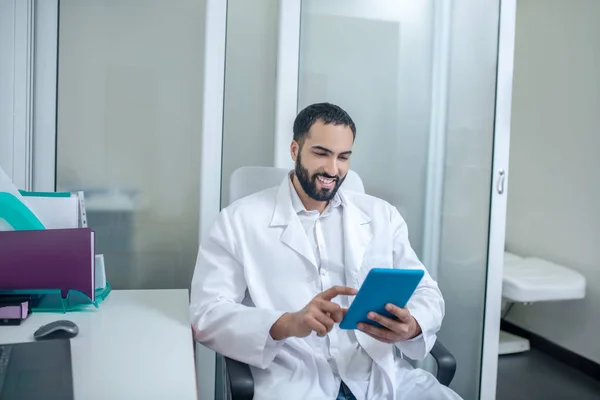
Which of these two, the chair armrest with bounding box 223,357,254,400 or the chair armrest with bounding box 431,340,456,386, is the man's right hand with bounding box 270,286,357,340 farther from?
the chair armrest with bounding box 431,340,456,386

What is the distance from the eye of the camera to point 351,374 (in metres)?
1.47

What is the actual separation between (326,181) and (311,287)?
1.02 feet

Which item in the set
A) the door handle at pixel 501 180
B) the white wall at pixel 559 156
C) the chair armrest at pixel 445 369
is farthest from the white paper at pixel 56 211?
the white wall at pixel 559 156

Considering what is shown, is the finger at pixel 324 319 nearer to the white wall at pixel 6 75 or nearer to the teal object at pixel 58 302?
the teal object at pixel 58 302

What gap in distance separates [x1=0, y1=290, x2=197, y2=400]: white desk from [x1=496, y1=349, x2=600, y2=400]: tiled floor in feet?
5.88

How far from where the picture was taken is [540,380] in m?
2.72

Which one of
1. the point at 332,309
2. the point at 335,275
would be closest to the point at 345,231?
the point at 335,275

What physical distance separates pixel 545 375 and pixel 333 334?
181 cm

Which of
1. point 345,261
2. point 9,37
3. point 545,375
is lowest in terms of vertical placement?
point 545,375

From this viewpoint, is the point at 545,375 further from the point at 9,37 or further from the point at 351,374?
the point at 9,37

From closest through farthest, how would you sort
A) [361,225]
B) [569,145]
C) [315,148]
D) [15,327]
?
[15,327]
[315,148]
[361,225]
[569,145]

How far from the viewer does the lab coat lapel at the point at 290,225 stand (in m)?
1.55

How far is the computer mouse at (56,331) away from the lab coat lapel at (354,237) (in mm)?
749

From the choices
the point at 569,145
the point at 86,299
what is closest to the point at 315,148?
the point at 86,299
